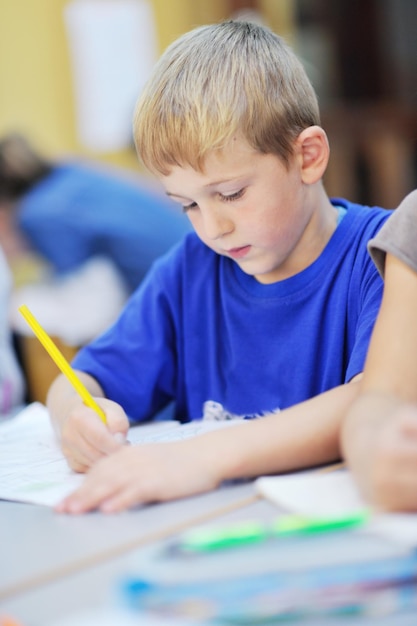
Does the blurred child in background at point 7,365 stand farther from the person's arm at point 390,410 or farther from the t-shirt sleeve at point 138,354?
the person's arm at point 390,410

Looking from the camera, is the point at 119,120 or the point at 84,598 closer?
the point at 84,598

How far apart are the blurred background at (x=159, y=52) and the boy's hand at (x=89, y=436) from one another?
3.01m

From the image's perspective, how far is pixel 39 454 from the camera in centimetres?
100

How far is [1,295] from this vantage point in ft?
4.99

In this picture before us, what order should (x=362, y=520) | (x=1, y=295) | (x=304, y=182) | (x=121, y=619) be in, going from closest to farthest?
1. (x=121, y=619)
2. (x=362, y=520)
3. (x=304, y=182)
4. (x=1, y=295)

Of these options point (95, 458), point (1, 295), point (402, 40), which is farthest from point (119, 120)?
point (95, 458)

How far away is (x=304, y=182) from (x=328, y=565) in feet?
1.91

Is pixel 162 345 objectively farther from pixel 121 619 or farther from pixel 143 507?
pixel 121 619

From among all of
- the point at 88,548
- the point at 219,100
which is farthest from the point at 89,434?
the point at 219,100

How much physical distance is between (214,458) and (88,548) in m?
0.16

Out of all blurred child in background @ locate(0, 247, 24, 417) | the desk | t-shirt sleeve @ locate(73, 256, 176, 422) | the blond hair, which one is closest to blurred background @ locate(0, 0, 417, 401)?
blurred child in background @ locate(0, 247, 24, 417)

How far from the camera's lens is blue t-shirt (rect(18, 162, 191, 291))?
243 cm

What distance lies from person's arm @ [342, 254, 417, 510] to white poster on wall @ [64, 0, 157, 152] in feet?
10.8

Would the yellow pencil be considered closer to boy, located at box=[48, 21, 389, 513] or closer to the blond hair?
boy, located at box=[48, 21, 389, 513]
